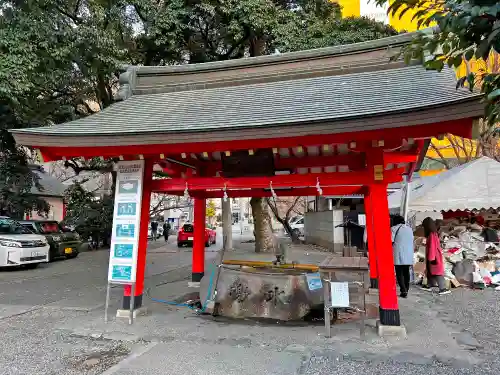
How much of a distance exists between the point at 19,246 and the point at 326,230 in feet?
47.7

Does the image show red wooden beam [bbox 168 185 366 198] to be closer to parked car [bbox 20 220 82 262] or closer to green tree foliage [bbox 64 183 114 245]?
parked car [bbox 20 220 82 262]

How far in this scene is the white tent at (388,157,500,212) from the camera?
9719mm

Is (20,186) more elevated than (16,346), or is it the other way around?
(20,186)

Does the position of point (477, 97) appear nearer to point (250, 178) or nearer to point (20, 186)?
point (250, 178)

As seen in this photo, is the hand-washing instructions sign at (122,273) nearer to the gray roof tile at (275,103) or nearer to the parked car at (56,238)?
the gray roof tile at (275,103)

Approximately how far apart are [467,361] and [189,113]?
5824mm

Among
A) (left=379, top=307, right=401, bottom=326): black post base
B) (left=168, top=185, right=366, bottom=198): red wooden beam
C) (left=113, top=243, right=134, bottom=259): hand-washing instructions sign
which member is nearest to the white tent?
(left=168, top=185, right=366, bottom=198): red wooden beam

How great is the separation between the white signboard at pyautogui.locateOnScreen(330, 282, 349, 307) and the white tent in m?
5.45

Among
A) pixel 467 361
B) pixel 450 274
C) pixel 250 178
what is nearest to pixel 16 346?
pixel 250 178

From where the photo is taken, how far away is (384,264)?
5703mm

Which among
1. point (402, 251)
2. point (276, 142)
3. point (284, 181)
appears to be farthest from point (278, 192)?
point (276, 142)

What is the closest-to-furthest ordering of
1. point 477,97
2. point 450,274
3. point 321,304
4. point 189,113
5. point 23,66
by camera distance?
point 477,97 → point 321,304 → point 189,113 → point 450,274 → point 23,66

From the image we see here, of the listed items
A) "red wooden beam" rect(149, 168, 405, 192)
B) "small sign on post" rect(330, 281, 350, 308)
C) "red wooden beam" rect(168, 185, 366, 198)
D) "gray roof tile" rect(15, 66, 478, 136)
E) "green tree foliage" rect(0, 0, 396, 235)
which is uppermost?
"green tree foliage" rect(0, 0, 396, 235)

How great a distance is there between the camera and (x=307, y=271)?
6.52 m
